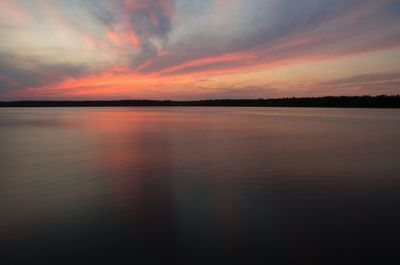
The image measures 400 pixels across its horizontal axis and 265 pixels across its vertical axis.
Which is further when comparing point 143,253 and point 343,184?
point 343,184

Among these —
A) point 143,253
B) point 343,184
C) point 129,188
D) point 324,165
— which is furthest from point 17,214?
point 324,165

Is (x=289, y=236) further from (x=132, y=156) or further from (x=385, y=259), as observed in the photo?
(x=132, y=156)

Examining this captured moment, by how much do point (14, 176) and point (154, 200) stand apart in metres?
4.68

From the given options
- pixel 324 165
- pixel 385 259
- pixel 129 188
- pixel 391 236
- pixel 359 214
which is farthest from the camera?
pixel 324 165

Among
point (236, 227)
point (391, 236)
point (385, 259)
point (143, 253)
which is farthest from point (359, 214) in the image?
point (143, 253)

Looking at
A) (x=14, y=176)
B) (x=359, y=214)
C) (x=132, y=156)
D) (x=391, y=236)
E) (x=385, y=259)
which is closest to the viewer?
(x=385, y=259)

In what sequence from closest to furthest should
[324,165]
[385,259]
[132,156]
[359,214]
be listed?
[385,259], [359,214], [324,165], [132,156]

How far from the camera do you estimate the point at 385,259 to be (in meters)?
3.04

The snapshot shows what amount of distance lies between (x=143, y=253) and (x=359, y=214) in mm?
3663

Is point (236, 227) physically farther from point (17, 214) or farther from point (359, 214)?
point (17, 214)

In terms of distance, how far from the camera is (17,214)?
4344 mm

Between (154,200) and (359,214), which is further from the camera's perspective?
(154,200)

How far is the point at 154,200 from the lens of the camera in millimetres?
5055

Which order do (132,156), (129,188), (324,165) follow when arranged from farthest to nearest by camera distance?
(132,156), (324,165), (129,188)
